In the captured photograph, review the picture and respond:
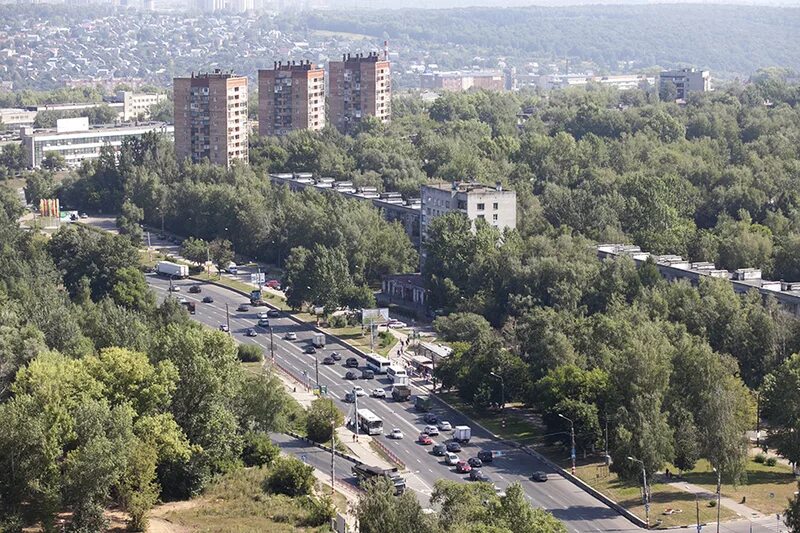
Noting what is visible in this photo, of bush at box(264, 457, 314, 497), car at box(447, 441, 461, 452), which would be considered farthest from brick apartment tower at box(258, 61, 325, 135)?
bush at box(264, 457, 314, 497)

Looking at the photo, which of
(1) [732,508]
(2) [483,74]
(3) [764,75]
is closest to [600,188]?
(1) [732,508]

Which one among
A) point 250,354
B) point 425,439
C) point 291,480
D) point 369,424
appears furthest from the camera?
point 250,354

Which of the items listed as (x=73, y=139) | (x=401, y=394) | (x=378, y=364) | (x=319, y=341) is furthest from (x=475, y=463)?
(x=73, y=139)

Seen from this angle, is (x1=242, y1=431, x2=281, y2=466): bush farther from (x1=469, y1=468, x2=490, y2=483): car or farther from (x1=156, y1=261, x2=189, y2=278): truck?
(x1=156, y1=261, x2=189, y2=278): truck

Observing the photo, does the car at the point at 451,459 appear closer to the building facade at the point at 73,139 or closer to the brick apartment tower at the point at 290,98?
the brick apartment tower at the point at 290,98

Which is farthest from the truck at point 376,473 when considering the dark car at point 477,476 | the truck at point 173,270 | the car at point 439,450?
the truck at point 173,270

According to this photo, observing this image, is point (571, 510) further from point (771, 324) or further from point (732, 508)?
point (771, 324)

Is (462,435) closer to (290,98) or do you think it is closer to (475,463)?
(475,463)
